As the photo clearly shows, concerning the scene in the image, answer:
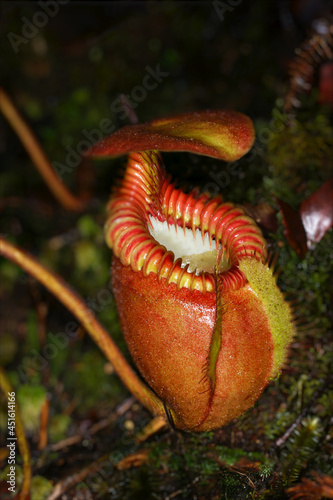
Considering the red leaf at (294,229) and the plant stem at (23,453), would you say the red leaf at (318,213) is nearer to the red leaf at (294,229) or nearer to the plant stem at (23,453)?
the red leaf at (294,229)

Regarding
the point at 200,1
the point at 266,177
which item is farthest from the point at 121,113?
the point at 266,177

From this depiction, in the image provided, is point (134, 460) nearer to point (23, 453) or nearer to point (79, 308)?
point (23, 453)

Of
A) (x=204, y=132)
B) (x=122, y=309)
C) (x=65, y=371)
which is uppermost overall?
(x=204, y=132)

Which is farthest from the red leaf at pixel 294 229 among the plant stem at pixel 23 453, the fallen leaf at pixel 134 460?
the plant stem at pixel 23 453

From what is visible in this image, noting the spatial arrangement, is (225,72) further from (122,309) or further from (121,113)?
(122,309)

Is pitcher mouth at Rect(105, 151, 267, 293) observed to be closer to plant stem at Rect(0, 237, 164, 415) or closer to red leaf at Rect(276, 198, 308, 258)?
red leaf at Rect(276, 198, 308, 258)

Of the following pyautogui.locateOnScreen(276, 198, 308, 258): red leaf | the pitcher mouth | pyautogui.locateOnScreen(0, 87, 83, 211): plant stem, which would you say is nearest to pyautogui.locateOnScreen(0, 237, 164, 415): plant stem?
the pitcher mouth
